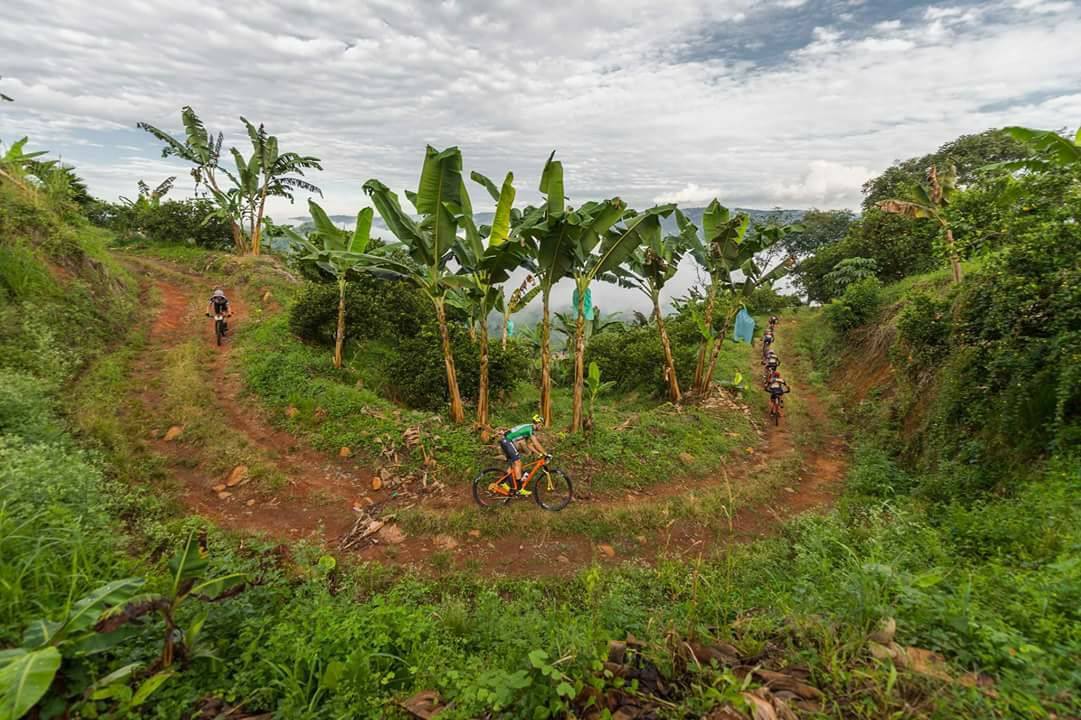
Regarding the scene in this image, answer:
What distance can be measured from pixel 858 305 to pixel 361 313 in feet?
53.4

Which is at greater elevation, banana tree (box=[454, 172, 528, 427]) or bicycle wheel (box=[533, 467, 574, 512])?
banana tree (box=[454, 172, 528, 427])

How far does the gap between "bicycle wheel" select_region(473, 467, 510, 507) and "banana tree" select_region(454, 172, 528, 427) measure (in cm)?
154

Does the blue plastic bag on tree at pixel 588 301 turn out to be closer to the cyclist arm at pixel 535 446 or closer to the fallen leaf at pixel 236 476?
the cyclist arm at pixel 535 446

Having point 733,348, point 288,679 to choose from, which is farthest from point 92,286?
point 733,348

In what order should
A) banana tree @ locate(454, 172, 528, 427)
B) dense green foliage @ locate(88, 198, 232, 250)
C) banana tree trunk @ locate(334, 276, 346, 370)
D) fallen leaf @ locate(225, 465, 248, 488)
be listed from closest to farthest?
fallen leaf @ locate(225, 465, 248, 488) < banana tree @ locate(454, 172, 528, 427) < banana tree trunk @ locate(334, 276, 346, 370) < dense green foliage @ locate(88, 198, 232, 250)

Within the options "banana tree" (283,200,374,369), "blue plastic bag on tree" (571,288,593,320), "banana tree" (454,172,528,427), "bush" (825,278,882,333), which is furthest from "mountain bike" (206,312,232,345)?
"bush" (825,278,882,333)

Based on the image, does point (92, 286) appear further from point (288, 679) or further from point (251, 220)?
point (288, 679)

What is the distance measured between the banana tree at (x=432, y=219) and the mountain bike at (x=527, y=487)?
2558 mm

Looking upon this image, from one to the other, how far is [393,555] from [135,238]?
25.2 meters

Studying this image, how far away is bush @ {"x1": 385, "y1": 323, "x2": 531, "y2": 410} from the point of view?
1024cm

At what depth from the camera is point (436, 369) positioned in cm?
1020

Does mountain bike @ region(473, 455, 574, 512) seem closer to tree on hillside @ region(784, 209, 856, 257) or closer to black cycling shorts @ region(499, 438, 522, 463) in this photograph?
black cycling shorts @ region(499, 438, 522, 463)

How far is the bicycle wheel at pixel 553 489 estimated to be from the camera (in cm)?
730

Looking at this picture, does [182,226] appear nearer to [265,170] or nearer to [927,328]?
[265,170]
